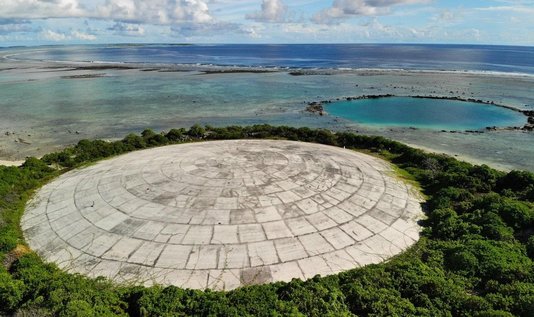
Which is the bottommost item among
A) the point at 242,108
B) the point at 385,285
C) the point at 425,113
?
the point at 385,285

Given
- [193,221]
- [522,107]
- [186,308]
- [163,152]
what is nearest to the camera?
[186,308]

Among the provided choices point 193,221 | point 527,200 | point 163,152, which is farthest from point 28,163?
point 527,200

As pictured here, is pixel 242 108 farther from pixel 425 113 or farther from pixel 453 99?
pixel 453 99

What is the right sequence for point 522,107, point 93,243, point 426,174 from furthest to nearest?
1. point 522,107
2. point 426,174
3. point 93,243

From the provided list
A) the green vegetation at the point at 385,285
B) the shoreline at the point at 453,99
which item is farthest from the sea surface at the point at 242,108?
the green vegetation at the point at 385,285

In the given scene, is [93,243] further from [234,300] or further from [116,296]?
[234,300]

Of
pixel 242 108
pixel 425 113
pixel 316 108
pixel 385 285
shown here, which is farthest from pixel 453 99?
pixel 385 285

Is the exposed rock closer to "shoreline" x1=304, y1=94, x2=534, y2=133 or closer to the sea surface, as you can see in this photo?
"shoreline" x1=304, y1=94, x2=534, y2=133

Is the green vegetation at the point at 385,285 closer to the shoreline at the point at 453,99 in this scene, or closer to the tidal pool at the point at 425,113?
the tidal pool at the point at 425,113
